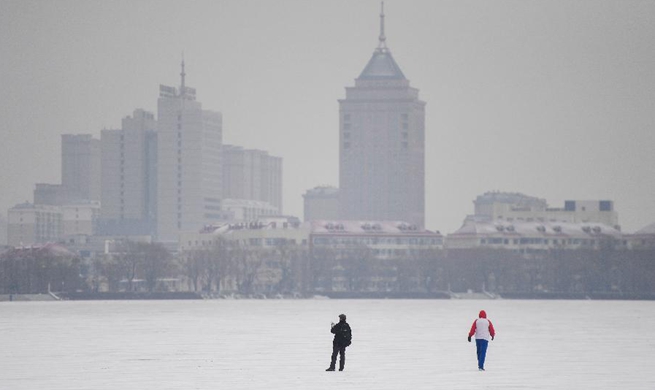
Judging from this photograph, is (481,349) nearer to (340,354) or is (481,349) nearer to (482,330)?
(482,330)

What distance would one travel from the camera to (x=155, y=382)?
53656 millimetres

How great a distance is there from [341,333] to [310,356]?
10.9 meters

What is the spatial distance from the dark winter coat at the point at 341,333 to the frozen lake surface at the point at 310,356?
3.28ft

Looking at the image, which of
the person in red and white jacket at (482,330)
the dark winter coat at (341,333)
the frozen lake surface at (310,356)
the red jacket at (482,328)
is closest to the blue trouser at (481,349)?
the person in red and white jacket at (482,330)

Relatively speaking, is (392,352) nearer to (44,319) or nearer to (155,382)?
(155,382)

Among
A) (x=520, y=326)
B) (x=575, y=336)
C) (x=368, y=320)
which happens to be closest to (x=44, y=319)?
(x=368, y=320)

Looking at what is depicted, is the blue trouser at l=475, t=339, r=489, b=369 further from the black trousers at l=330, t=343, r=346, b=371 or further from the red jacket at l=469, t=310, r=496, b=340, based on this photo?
the black trousers at l=330, t=343, r=346, b=371

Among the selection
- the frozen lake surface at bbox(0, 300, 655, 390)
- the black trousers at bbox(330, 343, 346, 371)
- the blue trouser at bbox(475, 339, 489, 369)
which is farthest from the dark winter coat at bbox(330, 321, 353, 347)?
the blue trouser at bbox(475, 339, 489, 369)

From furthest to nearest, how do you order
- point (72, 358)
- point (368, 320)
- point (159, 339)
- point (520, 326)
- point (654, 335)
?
point (368, 320)
point (520, 326)
point (654, 335)
point (159, 339)
point (72, 358)

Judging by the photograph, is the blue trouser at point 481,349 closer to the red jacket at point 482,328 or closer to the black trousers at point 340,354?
the red jacket at point 482,328

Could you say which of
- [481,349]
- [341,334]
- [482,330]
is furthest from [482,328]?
[341,334]

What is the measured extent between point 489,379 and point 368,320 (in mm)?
55832

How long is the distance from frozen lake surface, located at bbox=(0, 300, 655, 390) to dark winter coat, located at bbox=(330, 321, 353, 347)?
3.28 feet

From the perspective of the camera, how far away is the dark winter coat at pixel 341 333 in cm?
5491
